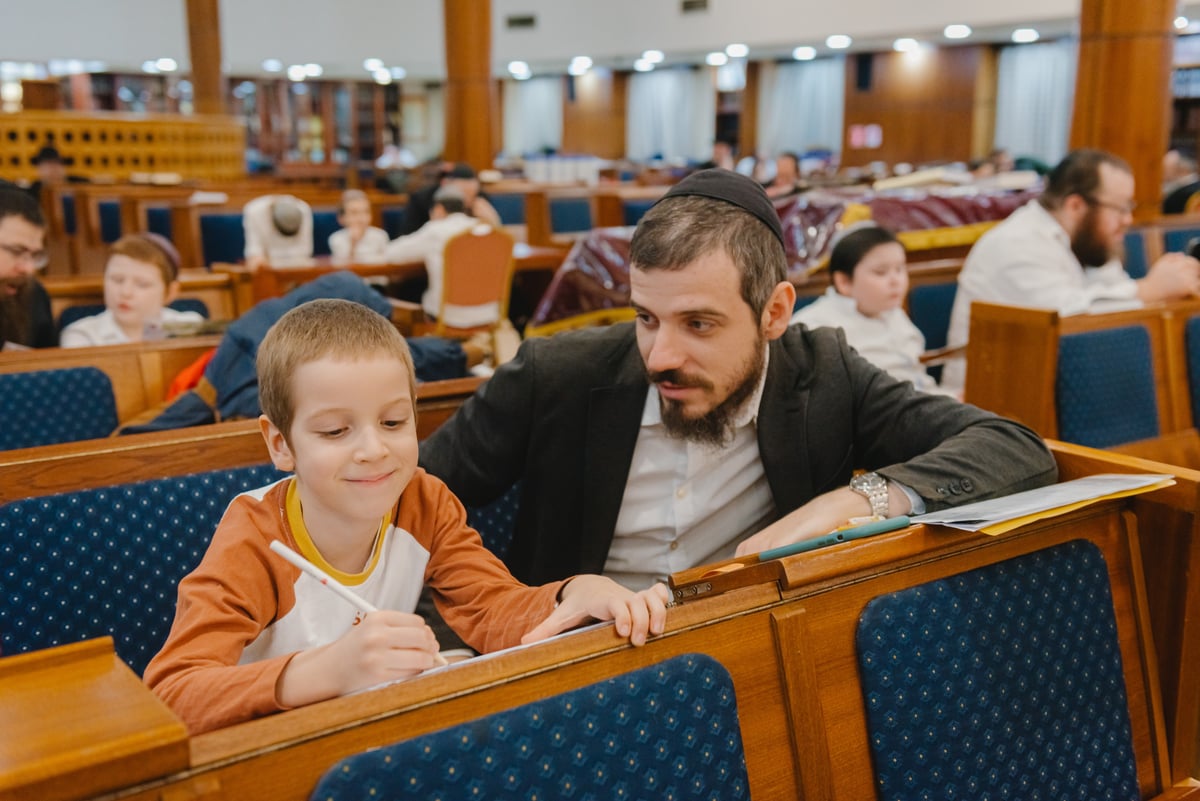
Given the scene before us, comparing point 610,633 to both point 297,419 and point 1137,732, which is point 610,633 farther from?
point 1137,732

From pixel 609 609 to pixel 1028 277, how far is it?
10.9 ft

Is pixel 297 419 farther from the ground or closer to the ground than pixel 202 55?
closer to the ground

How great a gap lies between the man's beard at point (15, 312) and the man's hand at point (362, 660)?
3133 millimetres

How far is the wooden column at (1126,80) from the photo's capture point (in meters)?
6.04

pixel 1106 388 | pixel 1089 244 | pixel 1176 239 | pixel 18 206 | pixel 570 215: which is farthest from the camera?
pixel 570 215

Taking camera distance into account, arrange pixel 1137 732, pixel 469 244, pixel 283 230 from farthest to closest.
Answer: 1. pixel 283 230
2. pixel 469 244
3. pixel 1137 732

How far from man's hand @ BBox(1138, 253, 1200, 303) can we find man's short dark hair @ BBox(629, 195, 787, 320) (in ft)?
8.67

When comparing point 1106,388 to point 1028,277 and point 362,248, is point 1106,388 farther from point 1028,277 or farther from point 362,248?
point 362,248

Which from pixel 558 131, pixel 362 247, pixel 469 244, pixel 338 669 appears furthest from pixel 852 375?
pixel 558 131

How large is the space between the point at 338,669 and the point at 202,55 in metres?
16.8

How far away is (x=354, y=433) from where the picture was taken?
1.36m

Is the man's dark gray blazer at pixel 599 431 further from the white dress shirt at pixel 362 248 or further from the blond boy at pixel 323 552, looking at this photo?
the white dress shirt at pixel 362 248

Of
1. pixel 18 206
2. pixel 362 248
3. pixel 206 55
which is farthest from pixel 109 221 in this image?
pixel 206 55

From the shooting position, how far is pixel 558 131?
23.5m
